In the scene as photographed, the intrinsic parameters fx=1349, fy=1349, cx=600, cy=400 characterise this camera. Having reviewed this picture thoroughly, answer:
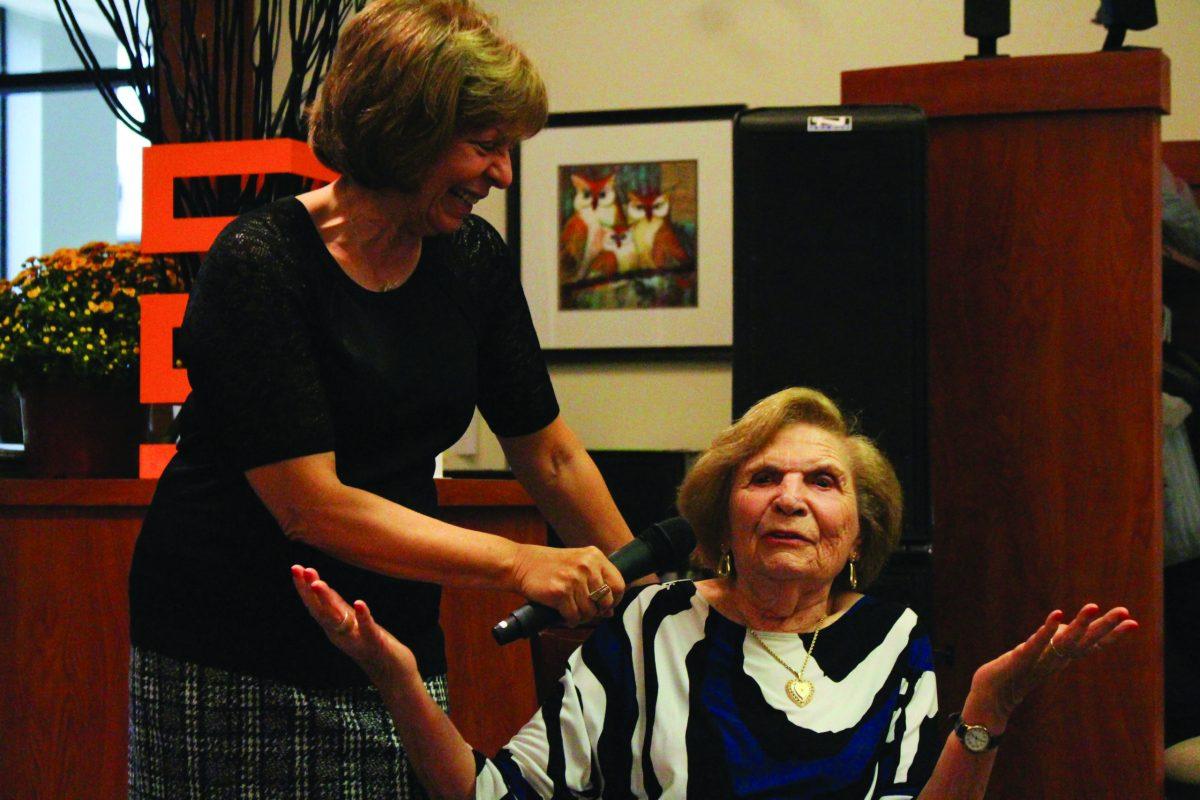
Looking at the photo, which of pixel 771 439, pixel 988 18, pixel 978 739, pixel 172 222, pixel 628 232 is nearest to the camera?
pixel 978 739

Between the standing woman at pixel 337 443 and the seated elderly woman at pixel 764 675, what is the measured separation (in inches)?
5.4

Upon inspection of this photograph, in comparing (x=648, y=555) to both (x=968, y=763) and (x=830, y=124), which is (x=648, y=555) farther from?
(x=830, y=124)

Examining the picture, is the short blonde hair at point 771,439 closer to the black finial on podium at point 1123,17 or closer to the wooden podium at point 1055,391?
the wooden podium at point 1055,391

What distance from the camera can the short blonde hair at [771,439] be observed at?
1.82m

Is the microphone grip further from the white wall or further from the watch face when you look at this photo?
the white wall

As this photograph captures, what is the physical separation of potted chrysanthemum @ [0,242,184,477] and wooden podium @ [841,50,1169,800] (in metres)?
1.48

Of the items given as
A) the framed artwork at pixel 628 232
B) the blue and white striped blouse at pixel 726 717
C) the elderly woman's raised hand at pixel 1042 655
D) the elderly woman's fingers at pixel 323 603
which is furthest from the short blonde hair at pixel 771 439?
the framed artwork at pixel 628 232

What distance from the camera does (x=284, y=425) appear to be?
4.31 ft

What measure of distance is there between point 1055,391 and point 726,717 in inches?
35.4

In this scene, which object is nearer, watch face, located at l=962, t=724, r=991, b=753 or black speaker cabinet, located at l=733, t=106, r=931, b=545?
watch face, located at l=962, t=724, r=991, b=753

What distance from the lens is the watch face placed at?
4.64ft

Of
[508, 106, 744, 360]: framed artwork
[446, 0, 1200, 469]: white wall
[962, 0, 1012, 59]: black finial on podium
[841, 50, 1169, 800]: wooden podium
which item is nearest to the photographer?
[841, 50, 1169, 800]: wooden podium

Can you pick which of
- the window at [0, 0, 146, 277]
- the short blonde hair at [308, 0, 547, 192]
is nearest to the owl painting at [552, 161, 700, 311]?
the window at [0, 0, 146, 277]

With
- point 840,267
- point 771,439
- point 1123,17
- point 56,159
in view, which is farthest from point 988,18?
point 56,159
